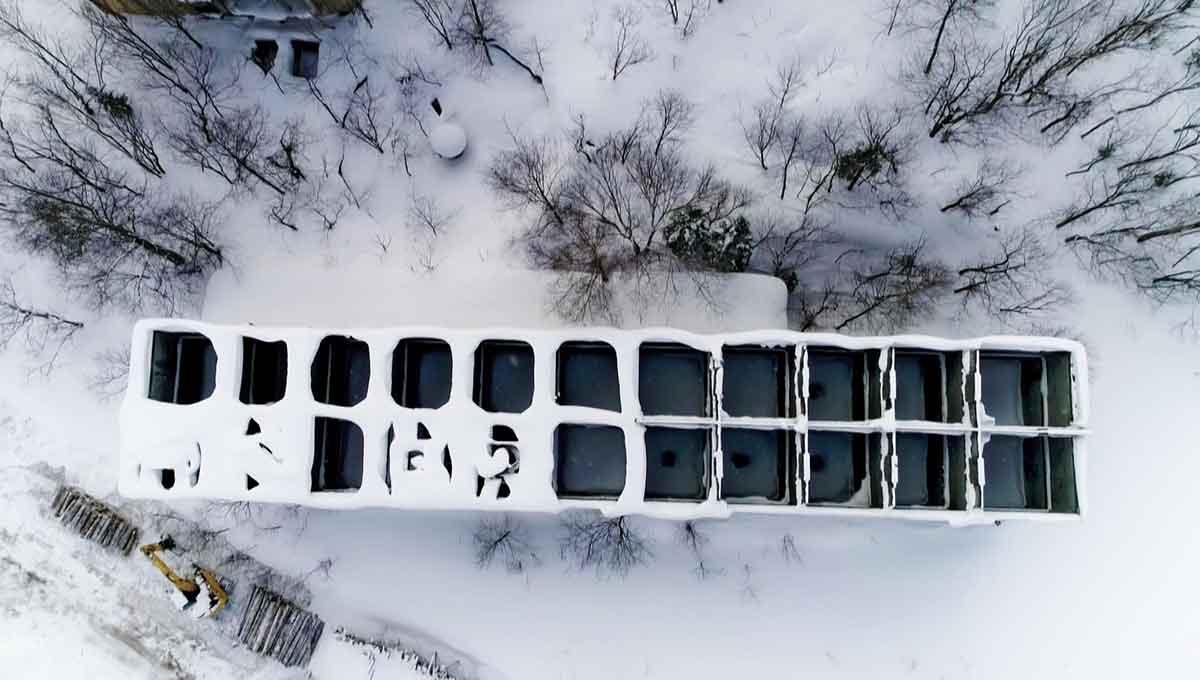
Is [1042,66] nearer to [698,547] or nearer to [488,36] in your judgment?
[488,36]

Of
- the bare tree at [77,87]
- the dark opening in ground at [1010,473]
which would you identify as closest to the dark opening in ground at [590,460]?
the dark opening in ground at [1010,473]

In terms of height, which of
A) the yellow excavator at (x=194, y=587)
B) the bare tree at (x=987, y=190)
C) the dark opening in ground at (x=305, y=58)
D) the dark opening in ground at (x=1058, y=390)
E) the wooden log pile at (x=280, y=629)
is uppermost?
the dark opening in ground at (x=305, y=58)

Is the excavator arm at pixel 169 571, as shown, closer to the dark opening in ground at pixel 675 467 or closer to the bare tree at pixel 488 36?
the dark opening in ground at pixel 675 467

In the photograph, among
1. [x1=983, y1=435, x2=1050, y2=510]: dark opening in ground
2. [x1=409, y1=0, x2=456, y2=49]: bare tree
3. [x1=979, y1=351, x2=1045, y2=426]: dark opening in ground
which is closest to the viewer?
[x1=983, y1=435, x2=1050, y2=510]: dark opening in ground

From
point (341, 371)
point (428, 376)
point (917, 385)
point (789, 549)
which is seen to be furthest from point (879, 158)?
point (341, 371)

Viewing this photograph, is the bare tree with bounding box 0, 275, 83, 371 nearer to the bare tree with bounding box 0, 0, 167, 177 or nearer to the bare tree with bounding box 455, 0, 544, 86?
the bare tree with bounding box 0, 0, 167, 177

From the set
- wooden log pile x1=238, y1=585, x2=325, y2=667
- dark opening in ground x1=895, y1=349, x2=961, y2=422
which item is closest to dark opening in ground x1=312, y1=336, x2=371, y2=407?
wooden log pile x1=238, y1=585, x2=325, y2=667
